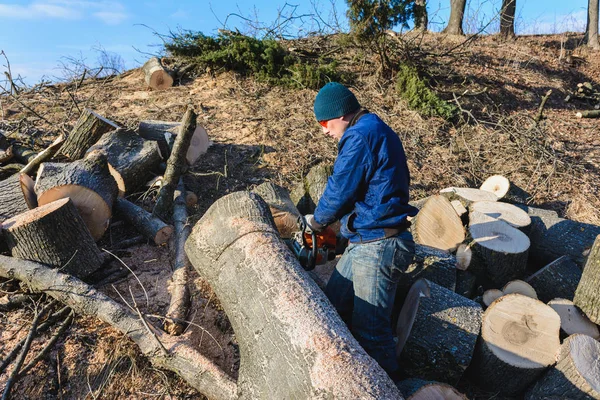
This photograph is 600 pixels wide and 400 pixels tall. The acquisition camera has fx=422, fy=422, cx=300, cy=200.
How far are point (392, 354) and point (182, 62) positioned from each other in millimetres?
7744

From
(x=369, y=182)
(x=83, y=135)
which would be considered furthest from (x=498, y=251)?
(x=83, y=135)

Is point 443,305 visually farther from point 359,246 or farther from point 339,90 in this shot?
point 339,90

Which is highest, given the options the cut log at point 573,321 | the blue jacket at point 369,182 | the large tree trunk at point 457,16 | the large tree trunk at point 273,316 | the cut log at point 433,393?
the large tree trunk at point 457,16

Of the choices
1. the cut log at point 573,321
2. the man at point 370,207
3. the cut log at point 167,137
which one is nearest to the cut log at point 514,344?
the cut log at point 573,321

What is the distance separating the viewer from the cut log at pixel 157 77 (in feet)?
27.0

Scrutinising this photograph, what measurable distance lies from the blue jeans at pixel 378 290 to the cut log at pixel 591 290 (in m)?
1.61

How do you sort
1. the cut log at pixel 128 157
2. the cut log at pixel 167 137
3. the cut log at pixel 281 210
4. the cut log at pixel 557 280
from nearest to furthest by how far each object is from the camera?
the cut log at pixel 557 280
the cut log at pixel 281 210
the cut log at pixel 128 157
the cut log at pixel 167 137

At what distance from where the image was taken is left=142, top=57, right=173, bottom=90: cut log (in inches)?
324

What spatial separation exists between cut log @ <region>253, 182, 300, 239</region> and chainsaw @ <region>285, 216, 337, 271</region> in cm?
90

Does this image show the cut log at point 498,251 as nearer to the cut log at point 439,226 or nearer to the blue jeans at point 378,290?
the cut log at point 439,226

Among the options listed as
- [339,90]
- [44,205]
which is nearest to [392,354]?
[339,90]

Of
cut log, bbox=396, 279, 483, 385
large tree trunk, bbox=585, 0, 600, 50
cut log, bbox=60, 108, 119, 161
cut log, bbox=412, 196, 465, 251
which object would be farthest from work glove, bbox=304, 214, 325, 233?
large tree trunk, bbox=585, 0, 600, 50

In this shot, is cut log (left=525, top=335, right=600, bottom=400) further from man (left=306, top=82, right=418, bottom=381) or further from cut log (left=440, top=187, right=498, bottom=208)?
cut log (left=440, top=187, right=498, bottom=208)

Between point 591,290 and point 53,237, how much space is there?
449 centimetres
